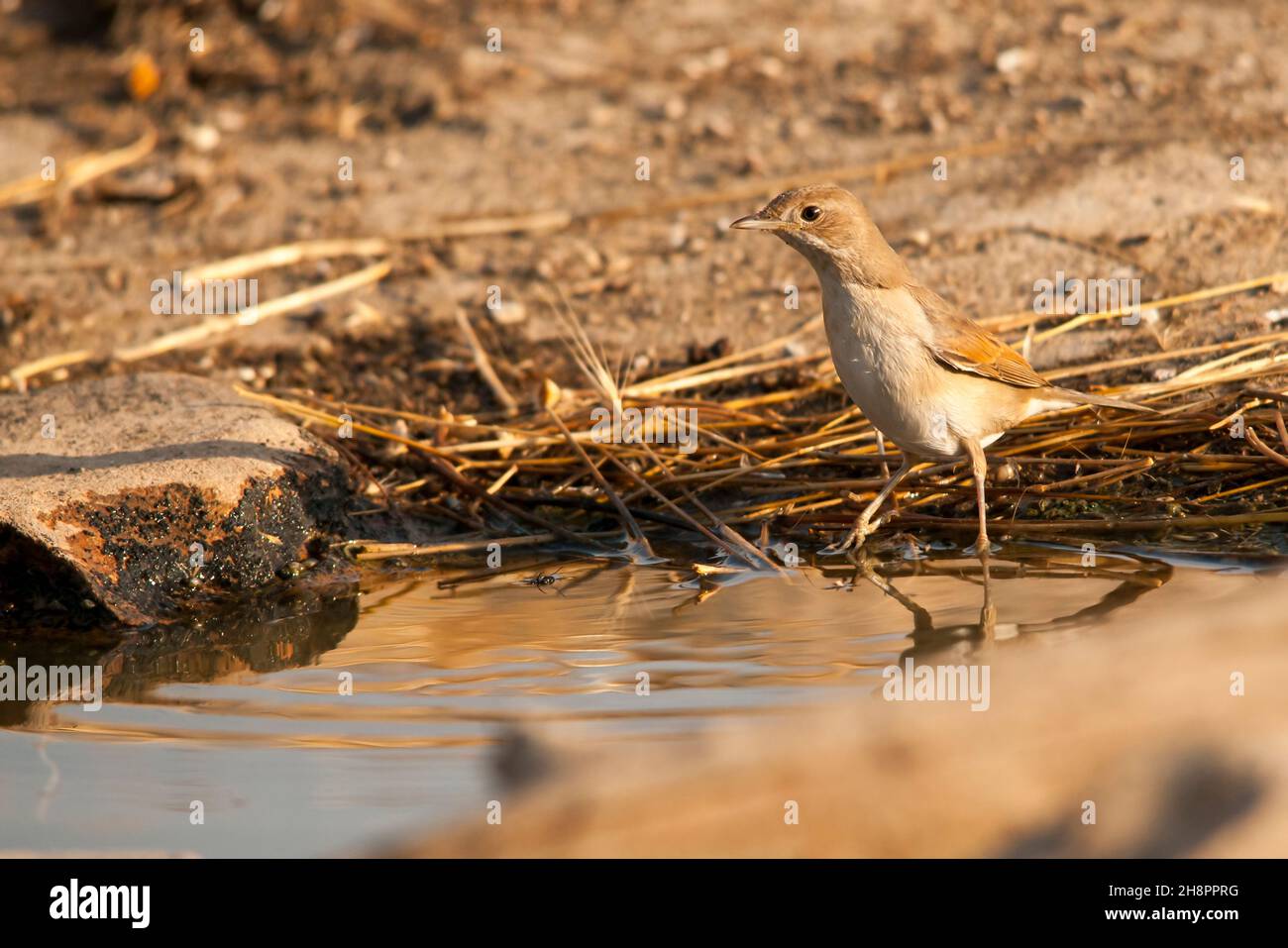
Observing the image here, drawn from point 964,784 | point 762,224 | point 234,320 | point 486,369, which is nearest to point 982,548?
point 762,224

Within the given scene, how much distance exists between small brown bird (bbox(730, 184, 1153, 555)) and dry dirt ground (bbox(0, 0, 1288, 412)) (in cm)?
168

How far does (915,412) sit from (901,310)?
36cm

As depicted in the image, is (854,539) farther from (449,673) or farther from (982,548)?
(449,673)

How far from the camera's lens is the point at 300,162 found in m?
10.1

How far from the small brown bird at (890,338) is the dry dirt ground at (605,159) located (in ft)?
5.52

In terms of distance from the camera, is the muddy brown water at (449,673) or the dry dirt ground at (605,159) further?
the dry dirt ground at (605,159)

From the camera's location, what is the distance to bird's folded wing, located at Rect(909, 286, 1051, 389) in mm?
5160

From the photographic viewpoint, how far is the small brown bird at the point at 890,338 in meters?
5.08

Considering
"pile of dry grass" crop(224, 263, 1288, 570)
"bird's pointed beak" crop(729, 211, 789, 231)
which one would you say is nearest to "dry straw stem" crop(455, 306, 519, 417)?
"pile of dry grass" crop(224, 263, 1288, 570)

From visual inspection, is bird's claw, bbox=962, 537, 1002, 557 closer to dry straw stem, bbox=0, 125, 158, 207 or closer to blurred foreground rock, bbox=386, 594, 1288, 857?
blurred foreground rock, bbox=386, 594, 1288, 857

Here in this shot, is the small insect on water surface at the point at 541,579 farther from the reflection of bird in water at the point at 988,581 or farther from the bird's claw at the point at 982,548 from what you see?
the bird's claw at the point at 982,548

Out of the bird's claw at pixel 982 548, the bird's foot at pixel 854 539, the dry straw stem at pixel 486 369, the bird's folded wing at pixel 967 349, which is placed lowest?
the bird's claw at pixel 982 548

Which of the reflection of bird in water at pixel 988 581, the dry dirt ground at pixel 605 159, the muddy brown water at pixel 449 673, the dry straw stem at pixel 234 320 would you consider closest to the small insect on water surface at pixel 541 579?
the muddy brown water at pixel 449 673

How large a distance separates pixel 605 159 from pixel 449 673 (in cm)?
558
